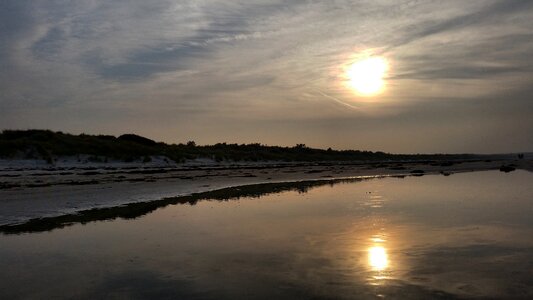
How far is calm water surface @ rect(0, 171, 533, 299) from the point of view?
7359 mm

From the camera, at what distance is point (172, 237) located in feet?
40.8

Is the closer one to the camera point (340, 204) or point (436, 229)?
point (436, 229)

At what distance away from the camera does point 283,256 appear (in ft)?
32.0

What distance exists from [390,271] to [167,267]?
4320 mm

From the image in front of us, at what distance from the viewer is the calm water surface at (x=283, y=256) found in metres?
7.36

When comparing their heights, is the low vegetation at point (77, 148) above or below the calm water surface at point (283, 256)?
above

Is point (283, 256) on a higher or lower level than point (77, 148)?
lower

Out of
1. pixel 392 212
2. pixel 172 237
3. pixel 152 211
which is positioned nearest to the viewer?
pixel 172 237

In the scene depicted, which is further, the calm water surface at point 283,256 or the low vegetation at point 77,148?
the low vegetation at point 77,148

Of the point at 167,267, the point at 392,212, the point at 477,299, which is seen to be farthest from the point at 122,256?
the point at 392,212

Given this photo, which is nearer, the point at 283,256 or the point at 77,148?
the point at 283,256

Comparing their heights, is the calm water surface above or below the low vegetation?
below

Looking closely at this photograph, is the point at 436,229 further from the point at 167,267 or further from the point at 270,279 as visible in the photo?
the point at 167,267

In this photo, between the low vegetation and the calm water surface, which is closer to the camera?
the calm water surface
